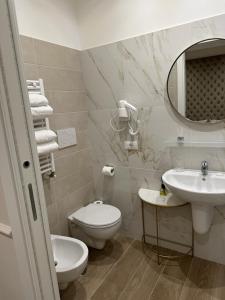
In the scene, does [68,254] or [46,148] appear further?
[68,254]

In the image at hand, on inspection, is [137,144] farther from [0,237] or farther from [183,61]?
[0,237]

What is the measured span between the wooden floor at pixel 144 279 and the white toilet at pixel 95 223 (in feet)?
0.74

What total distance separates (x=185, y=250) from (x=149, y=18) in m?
2.08

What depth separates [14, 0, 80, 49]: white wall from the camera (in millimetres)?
1629

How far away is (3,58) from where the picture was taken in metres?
0.77

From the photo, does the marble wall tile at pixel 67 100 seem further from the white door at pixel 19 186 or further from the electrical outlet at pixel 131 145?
the white door at pixel 19 186

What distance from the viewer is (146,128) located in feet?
6.53

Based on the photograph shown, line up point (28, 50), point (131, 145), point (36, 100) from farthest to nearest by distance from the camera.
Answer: point (131, 145)
point (28, 50)
point (36, 100)

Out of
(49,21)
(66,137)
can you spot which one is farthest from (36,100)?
(49,21)

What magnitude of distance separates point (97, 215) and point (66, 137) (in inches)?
30.6

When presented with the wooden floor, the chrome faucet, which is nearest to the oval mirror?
the chrome faucet

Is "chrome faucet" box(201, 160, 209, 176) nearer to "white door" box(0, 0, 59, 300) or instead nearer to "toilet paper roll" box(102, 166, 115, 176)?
"toilet paper roll" box(102, 166, 115, 176)

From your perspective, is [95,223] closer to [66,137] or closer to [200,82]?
[66,137]

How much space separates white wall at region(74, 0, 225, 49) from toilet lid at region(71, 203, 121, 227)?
61.9 inches
